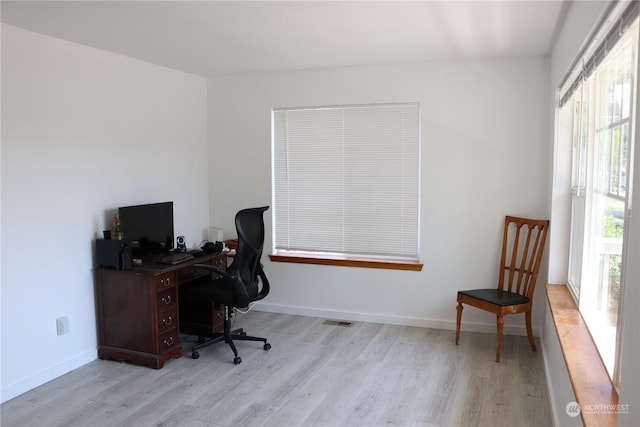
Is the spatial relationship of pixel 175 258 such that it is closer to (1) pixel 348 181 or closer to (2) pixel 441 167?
(1) pixel 348 181

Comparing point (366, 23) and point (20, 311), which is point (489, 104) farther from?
point (20, 311)

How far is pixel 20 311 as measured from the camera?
3.32m

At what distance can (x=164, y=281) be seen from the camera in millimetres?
3770

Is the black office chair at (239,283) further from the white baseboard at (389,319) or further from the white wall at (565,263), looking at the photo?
the white wall at (565,263)

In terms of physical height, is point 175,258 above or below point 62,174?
below

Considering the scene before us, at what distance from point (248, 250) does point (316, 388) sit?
3.77 feet

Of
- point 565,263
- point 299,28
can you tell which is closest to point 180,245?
point 299,28

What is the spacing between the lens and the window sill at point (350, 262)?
4637 millimetres

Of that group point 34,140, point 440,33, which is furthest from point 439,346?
point 34,140

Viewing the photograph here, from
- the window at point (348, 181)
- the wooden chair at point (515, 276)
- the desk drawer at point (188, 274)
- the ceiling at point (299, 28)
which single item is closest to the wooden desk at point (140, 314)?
the desk drawer at point (188, 274)

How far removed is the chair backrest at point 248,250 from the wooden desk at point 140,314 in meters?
0.44

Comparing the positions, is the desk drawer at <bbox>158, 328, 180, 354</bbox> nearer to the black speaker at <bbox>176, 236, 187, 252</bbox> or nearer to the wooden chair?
the black speaker at <bbox>176, 236, 187, 252</bbox>

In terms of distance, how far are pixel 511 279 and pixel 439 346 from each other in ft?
2.77

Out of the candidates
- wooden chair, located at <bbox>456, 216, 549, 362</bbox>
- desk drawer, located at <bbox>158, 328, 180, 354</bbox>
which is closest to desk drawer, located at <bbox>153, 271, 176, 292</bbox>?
desk drawer, located at <bbox>158, 328, 180, 354</bbox>
